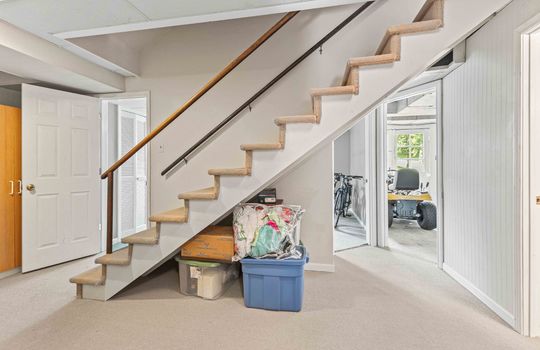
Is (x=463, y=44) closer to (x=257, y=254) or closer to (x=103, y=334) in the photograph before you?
(x=257, y=254)

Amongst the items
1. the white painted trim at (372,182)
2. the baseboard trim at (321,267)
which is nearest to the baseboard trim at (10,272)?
the baseboard trim at (321,267)

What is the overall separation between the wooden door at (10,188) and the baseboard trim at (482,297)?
468cm

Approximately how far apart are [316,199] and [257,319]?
1.48 m

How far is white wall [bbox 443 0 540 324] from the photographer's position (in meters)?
2.05

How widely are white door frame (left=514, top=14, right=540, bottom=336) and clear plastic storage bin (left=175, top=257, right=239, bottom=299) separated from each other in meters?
2.25

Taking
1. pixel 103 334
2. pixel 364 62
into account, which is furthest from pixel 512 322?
pixel 103 334

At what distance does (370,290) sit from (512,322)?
1.00 m

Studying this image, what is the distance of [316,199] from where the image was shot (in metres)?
3.17

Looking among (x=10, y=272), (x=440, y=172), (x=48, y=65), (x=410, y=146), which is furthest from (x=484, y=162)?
(x=410, y=146)

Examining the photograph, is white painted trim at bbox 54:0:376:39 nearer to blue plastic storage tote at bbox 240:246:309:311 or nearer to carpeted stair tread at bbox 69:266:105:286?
blue plastic storage tote at bbox 240:246:309:311

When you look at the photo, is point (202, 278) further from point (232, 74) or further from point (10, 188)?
point (10, 188)

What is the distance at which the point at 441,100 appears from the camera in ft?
10.2

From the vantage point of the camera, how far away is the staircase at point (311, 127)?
1.80m

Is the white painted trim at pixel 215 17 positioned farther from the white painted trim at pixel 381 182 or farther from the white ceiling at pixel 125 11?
the white painted trim at pixel 381 182
